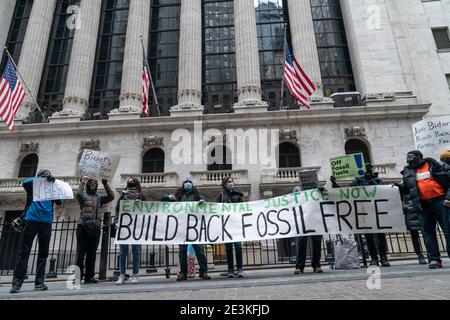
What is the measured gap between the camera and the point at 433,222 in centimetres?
661

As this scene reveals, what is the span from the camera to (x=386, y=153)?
20172mm

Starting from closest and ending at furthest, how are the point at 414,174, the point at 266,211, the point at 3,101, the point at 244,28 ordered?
the point at 414,174, the point at 266,211, the point at 3,101, the point at 244,28

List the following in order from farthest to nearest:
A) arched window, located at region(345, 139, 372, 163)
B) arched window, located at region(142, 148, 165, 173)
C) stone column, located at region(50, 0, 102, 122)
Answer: stone column, located at region(50, 0, 102, 122) < arched window, located at region(142, 148, 165, 173) < arched window, located at region(345, 139, 372, 163)

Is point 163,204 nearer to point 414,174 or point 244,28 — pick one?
point 414,174

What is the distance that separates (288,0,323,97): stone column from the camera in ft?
73.1

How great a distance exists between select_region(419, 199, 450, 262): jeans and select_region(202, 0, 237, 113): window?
17761 millimetres

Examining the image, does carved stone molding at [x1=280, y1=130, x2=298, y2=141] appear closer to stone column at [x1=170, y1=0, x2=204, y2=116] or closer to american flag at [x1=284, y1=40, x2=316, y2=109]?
american flag at [x1=284, y1=40, x2=316, y2=109]

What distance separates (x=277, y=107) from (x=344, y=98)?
486 cm

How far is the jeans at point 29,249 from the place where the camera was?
615 cm

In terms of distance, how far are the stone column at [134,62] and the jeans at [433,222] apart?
63.8 ft

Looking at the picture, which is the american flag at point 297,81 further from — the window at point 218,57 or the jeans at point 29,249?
the jeans at point 29,249

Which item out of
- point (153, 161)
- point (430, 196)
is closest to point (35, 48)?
point (153, 161)

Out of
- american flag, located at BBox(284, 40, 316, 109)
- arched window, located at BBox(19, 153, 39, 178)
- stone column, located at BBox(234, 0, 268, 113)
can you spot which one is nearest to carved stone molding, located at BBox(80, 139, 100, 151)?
arched window, located at BBox(19, 153, 39, 178)

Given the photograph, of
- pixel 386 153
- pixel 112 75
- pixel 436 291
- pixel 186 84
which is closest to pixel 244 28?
pixel 186 84
